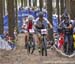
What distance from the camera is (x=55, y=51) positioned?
60.5 feet

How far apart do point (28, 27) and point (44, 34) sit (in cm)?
162

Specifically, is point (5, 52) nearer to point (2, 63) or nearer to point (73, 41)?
point (73, 41)

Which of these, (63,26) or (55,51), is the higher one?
(63,26)

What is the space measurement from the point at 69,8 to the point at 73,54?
51.5 feet

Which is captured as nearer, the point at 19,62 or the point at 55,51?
the point at 19,62

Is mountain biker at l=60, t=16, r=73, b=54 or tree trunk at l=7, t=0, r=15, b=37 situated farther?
tree trunk at l=7, t=0, r=15, b=37

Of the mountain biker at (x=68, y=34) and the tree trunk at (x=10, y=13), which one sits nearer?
the mountain biker at (x=68, y=34)

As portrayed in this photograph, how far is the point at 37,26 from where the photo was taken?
1652 cm

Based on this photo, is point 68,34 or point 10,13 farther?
point 10,13

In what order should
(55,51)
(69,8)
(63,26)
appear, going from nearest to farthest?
(63,26)
(55,51)
(69,8)

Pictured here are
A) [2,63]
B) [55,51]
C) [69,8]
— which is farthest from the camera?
[69,8]

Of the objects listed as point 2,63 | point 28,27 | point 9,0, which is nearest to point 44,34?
point 28,27

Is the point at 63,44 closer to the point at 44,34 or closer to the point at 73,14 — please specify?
the point at 44,34

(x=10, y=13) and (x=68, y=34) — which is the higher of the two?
(x=10, y=13)
